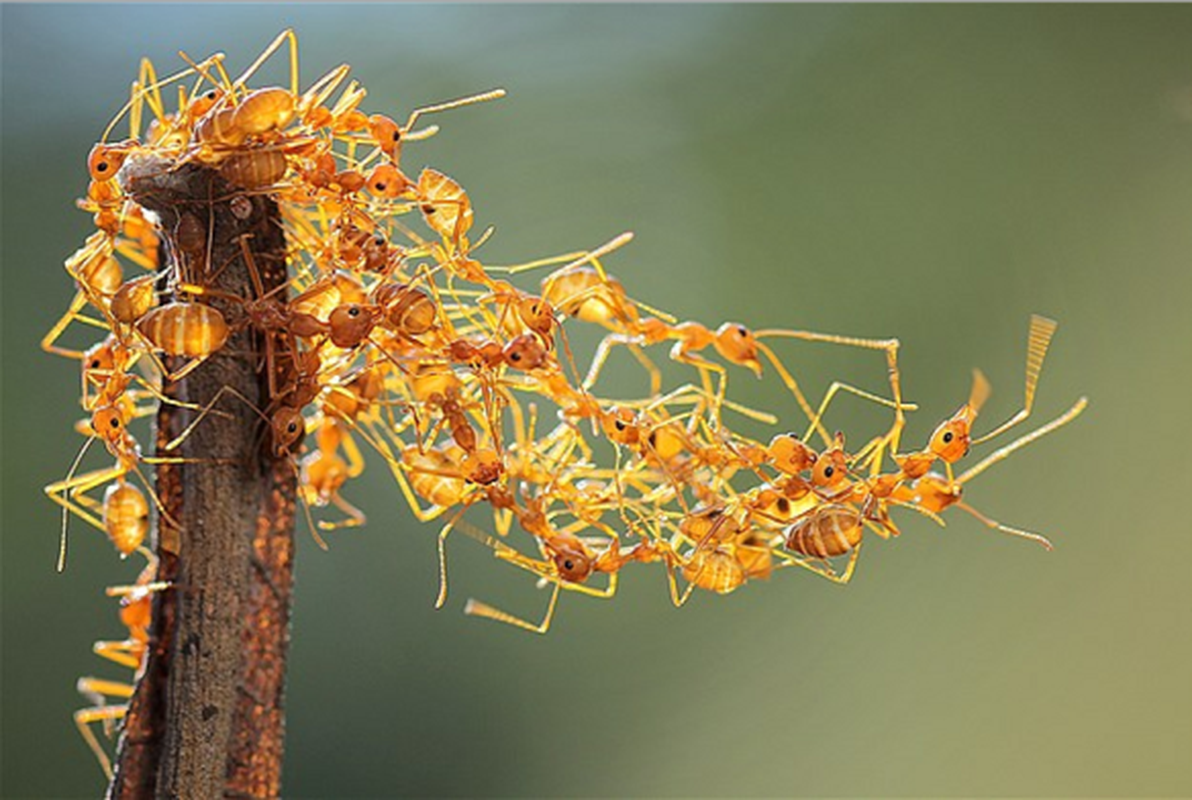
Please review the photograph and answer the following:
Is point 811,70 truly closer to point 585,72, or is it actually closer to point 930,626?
point 585,72

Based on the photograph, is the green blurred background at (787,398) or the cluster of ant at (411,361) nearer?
the cluster of ant at (411,361)

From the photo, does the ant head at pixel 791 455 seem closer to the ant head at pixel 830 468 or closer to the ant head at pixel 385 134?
the ant head at pixel 830 468

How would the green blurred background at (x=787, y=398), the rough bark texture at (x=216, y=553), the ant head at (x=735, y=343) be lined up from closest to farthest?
the rough bark texture at (x=216, y=553) → the ant head at (x=735, y=343) → the green blurred background at (x=787, y=398)

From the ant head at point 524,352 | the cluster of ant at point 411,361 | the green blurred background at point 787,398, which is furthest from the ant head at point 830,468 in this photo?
the green blurred background at point 787,398

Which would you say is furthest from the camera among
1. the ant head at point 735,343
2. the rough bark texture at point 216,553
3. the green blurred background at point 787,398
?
the green blurred background at point 787,398

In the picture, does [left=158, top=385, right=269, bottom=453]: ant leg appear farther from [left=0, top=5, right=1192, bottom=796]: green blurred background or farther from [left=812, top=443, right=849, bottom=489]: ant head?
[left=0, top=5, right=1192, bottom=796]: green blurred background

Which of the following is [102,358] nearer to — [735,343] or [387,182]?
[387,182]

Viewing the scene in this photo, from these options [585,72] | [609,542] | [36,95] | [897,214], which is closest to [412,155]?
[585,72]
